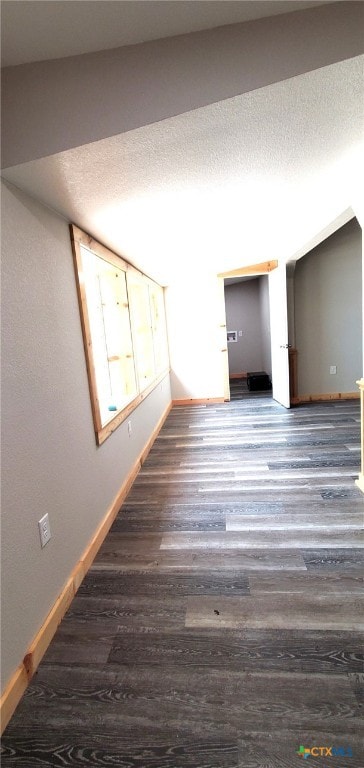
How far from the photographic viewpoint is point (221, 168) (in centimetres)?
155

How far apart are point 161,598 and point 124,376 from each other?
6.23ft

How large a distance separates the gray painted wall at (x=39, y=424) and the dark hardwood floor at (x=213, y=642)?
0.79 ft

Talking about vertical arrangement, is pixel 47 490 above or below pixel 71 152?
below

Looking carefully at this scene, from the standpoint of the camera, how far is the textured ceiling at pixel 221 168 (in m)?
1.11

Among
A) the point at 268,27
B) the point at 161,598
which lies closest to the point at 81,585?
the point at 161,598

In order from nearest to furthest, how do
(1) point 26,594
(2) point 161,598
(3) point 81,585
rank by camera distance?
(1) point 26,594 < (2) point 161,598 < (3) point 81,585

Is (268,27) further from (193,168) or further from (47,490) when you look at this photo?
(47,490)

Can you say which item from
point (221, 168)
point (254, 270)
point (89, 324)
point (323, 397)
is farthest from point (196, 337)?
point (221, 168)

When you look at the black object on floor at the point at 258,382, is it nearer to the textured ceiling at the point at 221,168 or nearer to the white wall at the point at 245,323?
the white wall at the point at 245,323

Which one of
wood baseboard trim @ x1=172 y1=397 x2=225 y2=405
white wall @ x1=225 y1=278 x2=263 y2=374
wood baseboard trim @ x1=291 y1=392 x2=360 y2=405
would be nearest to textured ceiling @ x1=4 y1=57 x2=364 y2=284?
wood baseboard trim @ x1=291 y1=392 x2=360 y2=405

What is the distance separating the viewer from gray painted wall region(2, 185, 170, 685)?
111 cm

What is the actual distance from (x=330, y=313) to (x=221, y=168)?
349cm

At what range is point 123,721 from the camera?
100cm

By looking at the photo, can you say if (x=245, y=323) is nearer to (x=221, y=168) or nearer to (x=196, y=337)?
(x=196, y=337)
